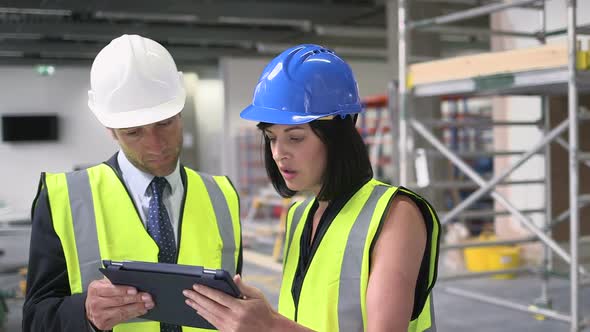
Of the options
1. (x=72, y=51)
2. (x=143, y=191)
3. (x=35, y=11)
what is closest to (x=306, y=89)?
(x=143, y=191)

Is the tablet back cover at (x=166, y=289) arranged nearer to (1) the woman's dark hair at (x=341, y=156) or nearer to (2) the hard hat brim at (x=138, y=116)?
(1) the woman's dark hair at (x=341, y=156)

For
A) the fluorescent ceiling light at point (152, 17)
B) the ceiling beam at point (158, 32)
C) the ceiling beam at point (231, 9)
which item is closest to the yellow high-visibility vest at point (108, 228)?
the ceiling beam at point (158, 32)

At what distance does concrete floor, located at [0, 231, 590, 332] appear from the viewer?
5424mm

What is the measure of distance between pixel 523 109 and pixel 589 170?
1.89 metres

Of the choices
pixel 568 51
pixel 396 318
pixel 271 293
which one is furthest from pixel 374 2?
pixel 396 318

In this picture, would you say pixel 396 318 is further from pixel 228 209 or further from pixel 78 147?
pixel 78 147

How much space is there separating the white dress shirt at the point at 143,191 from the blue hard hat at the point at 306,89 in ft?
1.78

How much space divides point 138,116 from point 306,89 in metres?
0.63

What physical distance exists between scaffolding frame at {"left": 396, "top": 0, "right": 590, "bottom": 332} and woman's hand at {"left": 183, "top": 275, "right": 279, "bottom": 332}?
3.50m

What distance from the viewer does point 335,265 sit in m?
1.64

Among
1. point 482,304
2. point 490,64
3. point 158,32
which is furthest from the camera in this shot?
point 158,32

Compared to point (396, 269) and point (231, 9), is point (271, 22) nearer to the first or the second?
point (231, 9)

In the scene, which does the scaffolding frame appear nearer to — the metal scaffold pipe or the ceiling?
the metal scaffold pipe

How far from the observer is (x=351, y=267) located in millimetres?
1592
